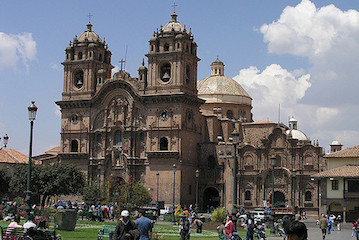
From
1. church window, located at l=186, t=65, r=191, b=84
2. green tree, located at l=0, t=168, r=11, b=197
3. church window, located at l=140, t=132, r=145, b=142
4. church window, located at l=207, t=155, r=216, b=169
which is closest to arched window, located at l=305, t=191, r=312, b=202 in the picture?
church window, located at l=207, t=155, r=216, b=169

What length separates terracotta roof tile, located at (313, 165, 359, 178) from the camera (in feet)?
175

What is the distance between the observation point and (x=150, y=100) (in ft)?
204

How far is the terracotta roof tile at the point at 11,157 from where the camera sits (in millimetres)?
76438

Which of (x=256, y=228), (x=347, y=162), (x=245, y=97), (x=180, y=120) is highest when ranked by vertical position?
(x=245, y=97)

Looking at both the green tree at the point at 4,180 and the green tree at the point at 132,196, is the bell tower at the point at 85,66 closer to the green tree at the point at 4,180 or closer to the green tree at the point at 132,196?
the green tree at the point at 4,180

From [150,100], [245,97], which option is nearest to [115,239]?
[150,100]

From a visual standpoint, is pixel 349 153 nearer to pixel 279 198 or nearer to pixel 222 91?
pixel 279 198

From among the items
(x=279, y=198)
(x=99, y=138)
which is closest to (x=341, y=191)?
(x=279, y=198)

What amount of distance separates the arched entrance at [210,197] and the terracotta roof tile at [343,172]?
1390 centimetres

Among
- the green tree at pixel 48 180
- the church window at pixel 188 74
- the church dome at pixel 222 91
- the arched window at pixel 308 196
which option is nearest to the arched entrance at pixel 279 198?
the arched window at pixel 308 196

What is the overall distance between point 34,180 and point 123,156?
35.5ft

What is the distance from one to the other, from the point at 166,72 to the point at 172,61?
1.61 m

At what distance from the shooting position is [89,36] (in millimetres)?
68438

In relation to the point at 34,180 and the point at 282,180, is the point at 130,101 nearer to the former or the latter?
the point at 34,180
